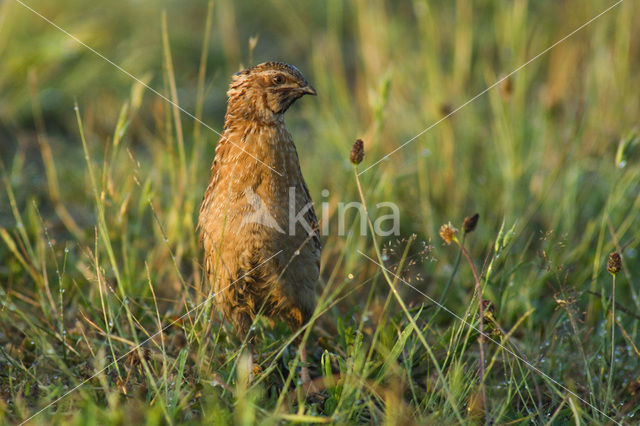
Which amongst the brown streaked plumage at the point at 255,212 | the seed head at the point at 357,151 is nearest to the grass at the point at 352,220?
the brown streaked plumage at the point at 255,212

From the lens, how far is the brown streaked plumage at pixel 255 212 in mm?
2959

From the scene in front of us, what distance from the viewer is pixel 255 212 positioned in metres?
2.95

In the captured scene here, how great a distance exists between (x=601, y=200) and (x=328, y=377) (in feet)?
8.48

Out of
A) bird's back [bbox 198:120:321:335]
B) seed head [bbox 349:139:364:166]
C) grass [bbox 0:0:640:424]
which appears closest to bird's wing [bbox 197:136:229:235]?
bird's back [bbox 198:120:321:335]

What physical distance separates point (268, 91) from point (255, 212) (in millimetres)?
569

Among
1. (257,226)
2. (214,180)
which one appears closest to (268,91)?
(214,180)

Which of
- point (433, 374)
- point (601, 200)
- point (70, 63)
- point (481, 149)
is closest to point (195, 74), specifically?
point (70, 63)

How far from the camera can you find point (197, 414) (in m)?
2.61

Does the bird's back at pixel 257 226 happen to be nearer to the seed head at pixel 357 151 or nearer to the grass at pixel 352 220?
the grass at pixel 352 220

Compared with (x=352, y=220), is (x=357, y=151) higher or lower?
higher

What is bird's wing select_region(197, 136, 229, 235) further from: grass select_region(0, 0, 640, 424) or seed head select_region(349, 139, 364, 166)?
seed head select_region(349, 139, 364, 166)

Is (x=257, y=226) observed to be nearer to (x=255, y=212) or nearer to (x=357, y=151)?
(x=255, y=212)

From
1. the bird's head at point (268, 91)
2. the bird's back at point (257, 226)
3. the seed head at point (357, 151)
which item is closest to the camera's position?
the seed head at point (357, 151)

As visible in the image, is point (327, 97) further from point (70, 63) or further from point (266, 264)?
point (266, 264)
